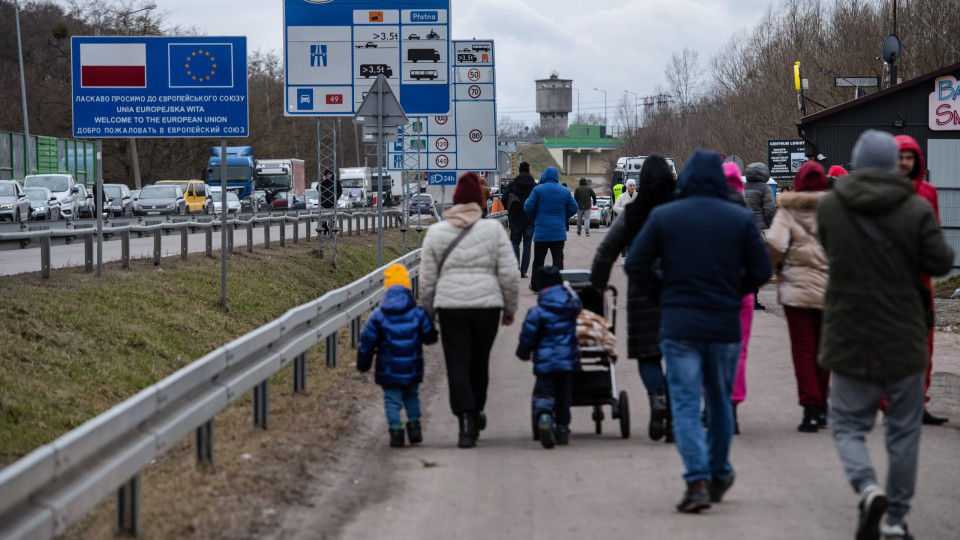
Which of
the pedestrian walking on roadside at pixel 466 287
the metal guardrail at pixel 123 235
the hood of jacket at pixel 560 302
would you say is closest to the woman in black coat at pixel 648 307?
the hood of jacket at pixel 560 302

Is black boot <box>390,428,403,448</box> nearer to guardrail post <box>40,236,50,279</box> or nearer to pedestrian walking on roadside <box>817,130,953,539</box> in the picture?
pedestrian walking on roadside <box>817,130,953,539</box>

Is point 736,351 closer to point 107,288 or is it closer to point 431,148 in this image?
point 107,288

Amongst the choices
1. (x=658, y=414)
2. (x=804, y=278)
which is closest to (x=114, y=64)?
(x=658, y=414)

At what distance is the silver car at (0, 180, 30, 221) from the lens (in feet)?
130

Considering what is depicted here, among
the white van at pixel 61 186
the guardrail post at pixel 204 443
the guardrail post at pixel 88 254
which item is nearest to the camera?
the guardrail post at pixel 204 443

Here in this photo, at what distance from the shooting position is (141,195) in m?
54.0

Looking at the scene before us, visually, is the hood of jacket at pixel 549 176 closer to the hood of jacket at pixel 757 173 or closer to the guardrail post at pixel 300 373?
the hood of jacket at pixel 757 173

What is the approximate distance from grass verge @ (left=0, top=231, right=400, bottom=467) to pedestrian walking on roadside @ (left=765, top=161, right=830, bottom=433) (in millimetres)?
6004

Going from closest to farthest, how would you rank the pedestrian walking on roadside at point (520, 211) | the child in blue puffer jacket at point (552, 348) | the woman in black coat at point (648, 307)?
the woman in black coat at point (648, 307)
the child in blue puffer jacket at point (552, 348)
the pedestrian walking on roadside at point (520, 211)

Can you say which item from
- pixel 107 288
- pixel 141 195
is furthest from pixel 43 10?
pixel 107 288

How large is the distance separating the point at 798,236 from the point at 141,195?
158ft

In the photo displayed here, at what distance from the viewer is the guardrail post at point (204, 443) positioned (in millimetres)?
7328

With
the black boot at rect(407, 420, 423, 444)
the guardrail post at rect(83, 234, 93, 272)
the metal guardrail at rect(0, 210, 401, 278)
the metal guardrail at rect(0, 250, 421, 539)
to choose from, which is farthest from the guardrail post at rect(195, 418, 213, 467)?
the guardrail post at rect(83, 234, 93, 272)

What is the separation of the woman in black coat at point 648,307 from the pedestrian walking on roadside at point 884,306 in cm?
221
